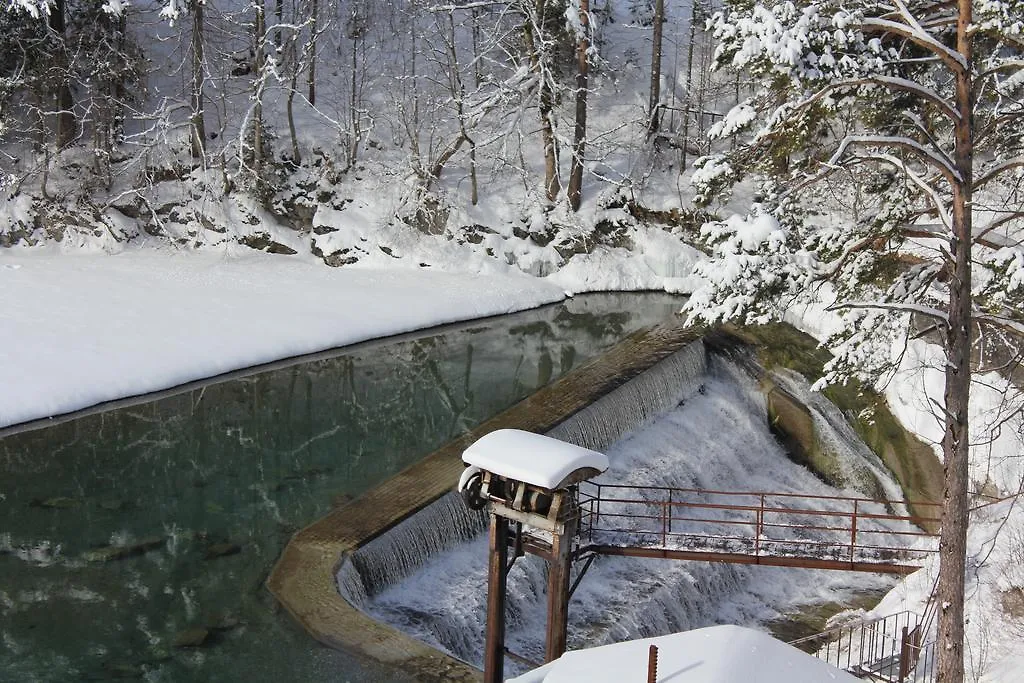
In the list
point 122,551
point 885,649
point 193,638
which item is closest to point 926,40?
point 885,649

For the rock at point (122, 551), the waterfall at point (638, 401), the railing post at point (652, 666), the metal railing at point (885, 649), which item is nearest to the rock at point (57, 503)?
the rock at point (122, 551)

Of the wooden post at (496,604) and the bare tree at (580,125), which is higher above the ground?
the bare tree at (580,125)

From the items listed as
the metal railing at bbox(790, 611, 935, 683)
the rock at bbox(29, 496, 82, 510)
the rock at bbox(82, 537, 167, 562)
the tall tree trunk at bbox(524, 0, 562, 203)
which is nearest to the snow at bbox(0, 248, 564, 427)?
the rock at bbox(29, 496, 82, 510)

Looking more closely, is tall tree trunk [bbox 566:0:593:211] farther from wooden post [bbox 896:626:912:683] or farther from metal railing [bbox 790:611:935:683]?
wooden post [bbox 896:626:912:683]

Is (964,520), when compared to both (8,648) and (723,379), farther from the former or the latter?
(723,379)

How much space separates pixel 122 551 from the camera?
45.3ft

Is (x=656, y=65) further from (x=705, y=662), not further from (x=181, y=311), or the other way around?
(x=705, y=662)

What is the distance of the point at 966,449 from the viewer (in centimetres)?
938

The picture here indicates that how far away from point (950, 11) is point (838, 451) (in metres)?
11.6

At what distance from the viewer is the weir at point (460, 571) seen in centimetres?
1201

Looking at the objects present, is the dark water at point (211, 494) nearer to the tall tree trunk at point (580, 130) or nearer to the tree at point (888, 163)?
the tree at point (888, 163)

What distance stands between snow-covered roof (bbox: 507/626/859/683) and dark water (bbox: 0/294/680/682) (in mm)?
4575

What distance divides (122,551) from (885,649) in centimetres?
992

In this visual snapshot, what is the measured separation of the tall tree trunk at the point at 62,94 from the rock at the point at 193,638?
19.3 m
